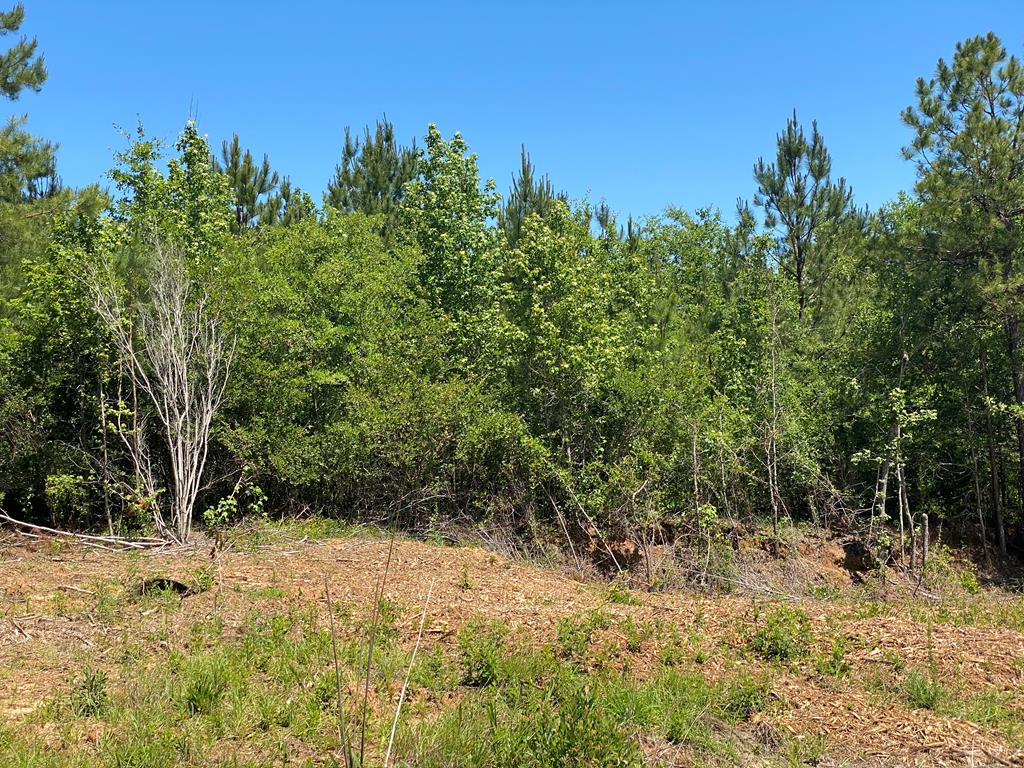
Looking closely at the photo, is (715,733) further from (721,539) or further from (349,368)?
(349,368)

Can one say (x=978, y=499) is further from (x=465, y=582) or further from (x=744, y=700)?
(x=744, y=700)

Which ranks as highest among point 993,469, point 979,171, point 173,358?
point 979,171

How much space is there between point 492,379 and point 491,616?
7541mm

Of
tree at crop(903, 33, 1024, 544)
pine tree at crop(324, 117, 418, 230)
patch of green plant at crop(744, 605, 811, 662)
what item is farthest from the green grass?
pine tree at crop(324, 117, 418, 230)

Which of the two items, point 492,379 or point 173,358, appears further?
point 492,379

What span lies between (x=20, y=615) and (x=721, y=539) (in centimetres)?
965

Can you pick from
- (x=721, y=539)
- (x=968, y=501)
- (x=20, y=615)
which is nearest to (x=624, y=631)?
(x=20, y=615)

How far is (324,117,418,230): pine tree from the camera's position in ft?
70.8

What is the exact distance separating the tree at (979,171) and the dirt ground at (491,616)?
6.98 m

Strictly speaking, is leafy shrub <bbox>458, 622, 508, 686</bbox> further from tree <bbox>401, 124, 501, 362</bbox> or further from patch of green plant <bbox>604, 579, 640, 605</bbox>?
tree <bbox>401, 124, 501, 362</bbox>

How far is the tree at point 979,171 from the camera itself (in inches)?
458

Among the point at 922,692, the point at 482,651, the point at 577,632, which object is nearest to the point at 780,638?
the point at 922,692

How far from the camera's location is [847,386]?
13734 mm

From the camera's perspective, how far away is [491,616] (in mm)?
6484
